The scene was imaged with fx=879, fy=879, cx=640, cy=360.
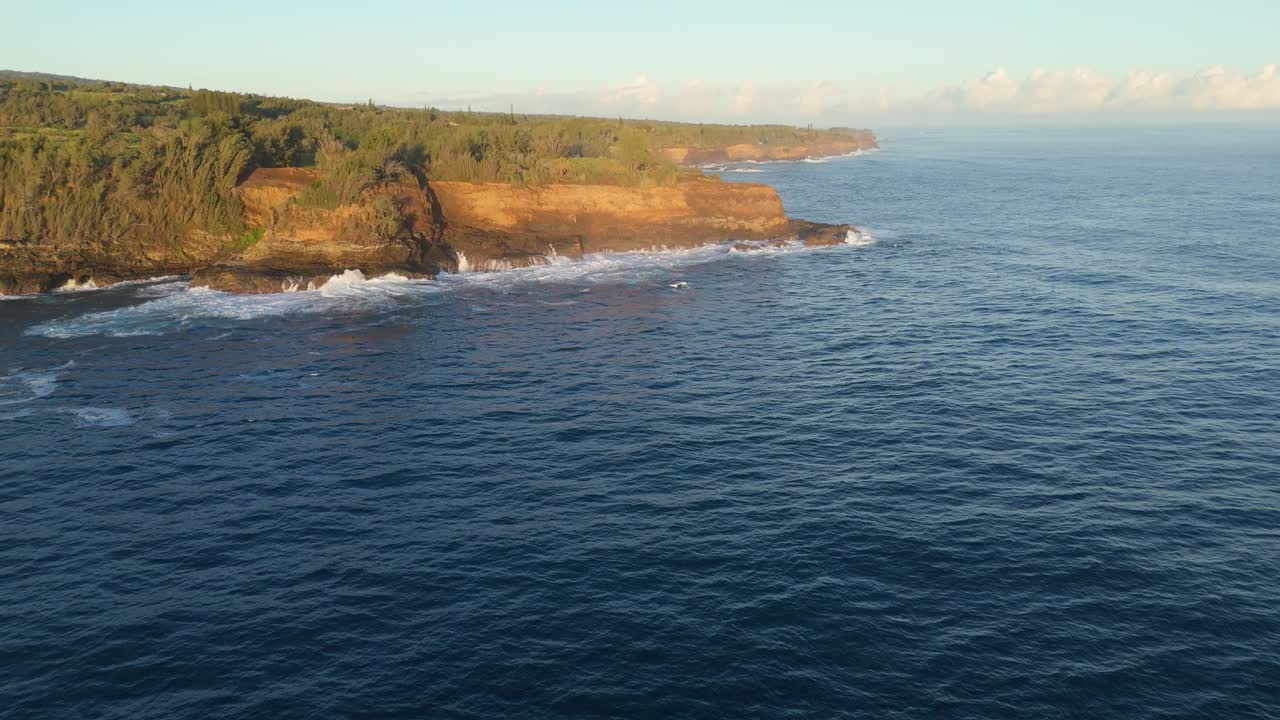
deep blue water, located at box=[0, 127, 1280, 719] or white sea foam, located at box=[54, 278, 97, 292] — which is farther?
white sea foam, located at box=[54, 278, 97, 292]

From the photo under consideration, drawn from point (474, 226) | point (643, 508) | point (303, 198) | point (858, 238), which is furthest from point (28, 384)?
point (858, 238)

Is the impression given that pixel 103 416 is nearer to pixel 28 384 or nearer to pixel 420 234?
pixel 28 384

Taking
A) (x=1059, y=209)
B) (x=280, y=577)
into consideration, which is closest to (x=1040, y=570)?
(x=280, y=577)

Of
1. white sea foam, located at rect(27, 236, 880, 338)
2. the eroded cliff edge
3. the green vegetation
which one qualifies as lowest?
white sea foam, located at rect(27, 236, 880, 338)

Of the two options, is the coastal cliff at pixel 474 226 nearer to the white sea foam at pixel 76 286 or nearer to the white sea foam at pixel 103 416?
the white sea foam at pixel 76 286

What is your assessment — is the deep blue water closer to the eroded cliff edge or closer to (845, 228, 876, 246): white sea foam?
the eroded cliff edge

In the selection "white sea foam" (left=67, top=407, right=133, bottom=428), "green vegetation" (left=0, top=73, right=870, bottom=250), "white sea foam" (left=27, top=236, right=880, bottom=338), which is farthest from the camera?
"green vegetation" (left=0, top=73, right=870, bottom=250)

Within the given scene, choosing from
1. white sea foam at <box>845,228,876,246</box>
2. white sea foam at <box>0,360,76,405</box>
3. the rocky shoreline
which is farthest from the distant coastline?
white sea foam at <box>0,360,76,405</box>

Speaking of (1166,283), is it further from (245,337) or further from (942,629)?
(245,337)
